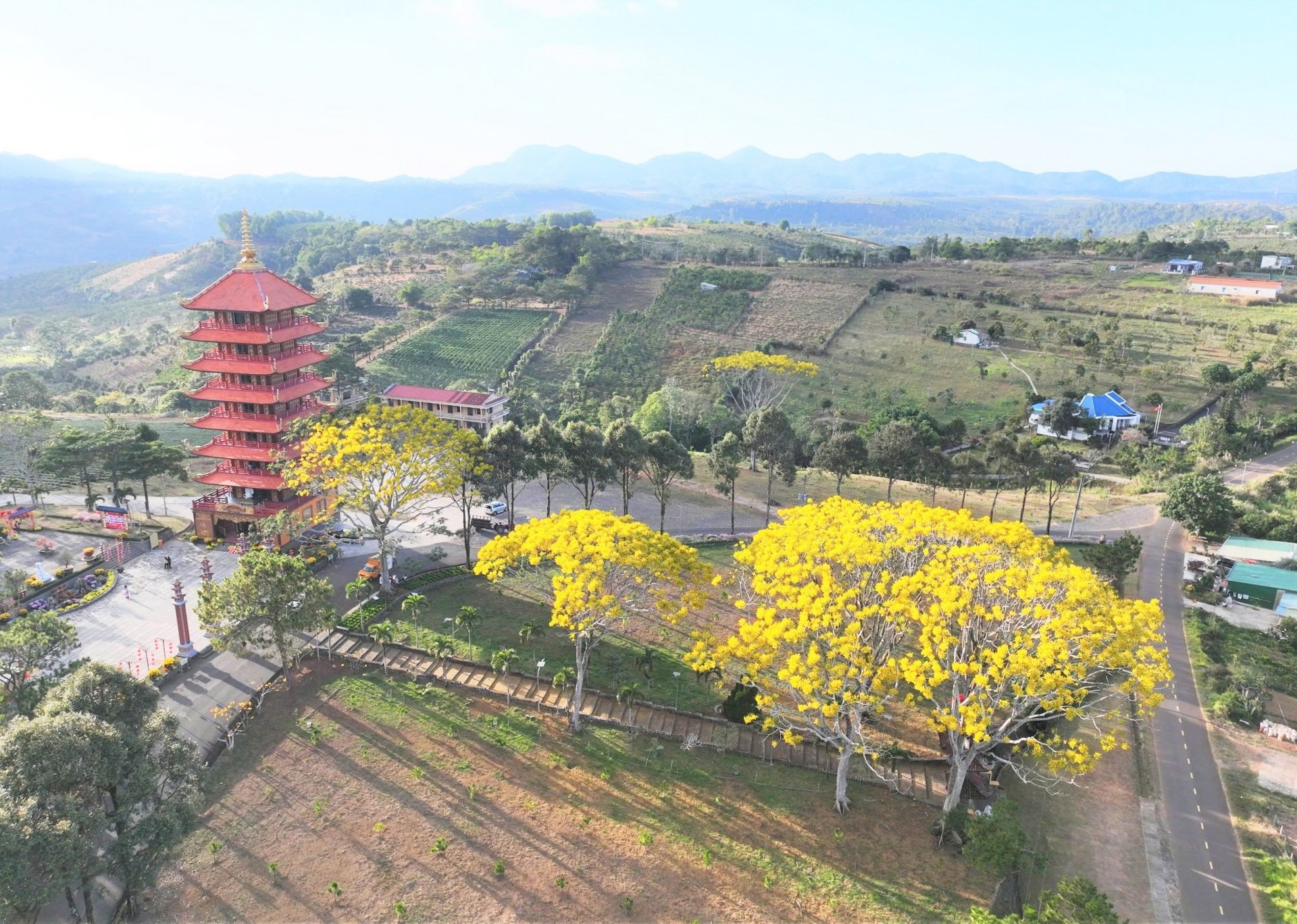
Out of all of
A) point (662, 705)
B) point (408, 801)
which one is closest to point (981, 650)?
point (662, 705)

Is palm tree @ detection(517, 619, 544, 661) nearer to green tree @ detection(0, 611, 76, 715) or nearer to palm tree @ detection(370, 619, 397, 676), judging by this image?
palm tree @ detection(370, 619, 397, 676)

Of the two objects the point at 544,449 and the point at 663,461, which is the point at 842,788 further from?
the point at 544,449

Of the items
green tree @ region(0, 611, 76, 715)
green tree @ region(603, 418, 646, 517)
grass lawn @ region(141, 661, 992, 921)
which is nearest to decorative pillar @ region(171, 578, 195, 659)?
green tree @ region(0, 611, 76, 715)

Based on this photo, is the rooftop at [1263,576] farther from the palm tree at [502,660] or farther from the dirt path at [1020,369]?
the dirt path at [1020,369]

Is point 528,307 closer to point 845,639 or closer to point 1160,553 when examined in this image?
point 1160,553

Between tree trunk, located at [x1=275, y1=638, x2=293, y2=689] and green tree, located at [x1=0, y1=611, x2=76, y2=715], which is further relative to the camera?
tree trunk, located at [x1=275, y1=638, x2=293, y2=689]

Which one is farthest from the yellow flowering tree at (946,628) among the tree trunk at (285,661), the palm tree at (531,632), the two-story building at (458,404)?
the two-story building at (458,404)

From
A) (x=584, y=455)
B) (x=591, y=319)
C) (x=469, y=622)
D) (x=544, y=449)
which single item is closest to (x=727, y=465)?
(x=584, y=455)
